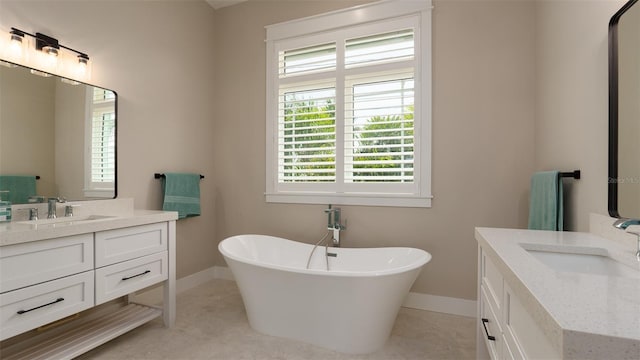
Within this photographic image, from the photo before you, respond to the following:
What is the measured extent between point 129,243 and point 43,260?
0.44 m

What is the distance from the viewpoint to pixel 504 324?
1.02 m

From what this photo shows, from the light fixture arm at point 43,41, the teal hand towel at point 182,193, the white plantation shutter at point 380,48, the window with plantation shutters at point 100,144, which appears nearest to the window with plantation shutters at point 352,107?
the white plantation shutter at point 380,48

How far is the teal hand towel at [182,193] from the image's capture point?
2.60 metres

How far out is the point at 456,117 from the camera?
239cm

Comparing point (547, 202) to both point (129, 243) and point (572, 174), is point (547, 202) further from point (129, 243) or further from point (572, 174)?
point (129, 243)

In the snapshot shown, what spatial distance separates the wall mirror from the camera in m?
1.74

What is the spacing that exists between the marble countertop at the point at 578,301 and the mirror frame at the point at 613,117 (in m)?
0.29

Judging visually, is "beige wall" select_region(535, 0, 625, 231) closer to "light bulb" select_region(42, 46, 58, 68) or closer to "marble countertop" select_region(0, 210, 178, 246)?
"marble countertop" select_region(0, 210, 178, 246)

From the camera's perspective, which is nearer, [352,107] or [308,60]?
[352,107]

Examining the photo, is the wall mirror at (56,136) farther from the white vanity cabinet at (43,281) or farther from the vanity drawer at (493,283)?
the vanity drawer at (493,283)

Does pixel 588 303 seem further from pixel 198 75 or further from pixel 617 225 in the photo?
pixel 198 75

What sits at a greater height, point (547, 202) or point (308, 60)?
point (308, 60)

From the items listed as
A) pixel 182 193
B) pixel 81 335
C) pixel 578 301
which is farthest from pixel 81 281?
pixel 578 301

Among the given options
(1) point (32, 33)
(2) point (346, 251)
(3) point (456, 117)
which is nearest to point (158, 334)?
(2) point (346, 251)
